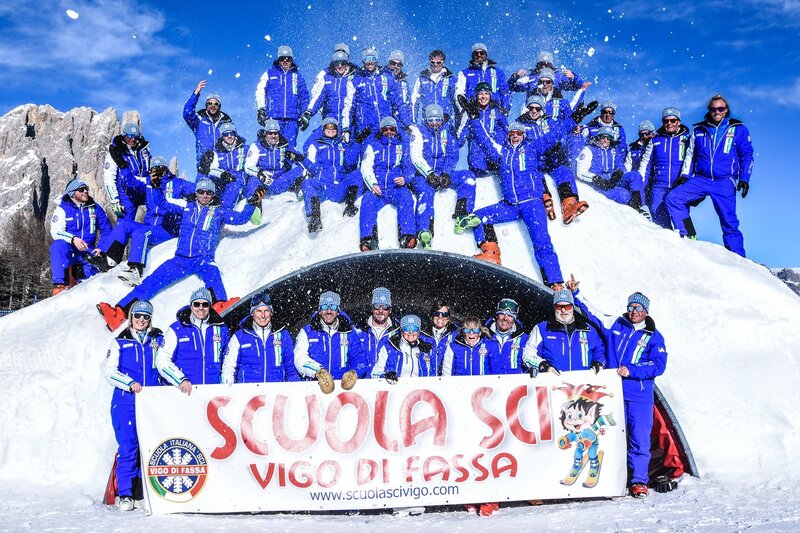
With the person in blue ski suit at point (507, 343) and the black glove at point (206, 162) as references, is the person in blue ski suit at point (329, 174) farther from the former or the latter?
the person in blue ski suit at point (507, 343)

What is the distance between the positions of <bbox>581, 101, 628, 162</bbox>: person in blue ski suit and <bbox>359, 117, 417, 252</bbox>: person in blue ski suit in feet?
9.07

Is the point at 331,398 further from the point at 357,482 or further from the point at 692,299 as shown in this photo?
the point at 692,299

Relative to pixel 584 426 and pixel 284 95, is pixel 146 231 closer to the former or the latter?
→ pixel 284 95

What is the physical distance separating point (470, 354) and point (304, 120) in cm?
558

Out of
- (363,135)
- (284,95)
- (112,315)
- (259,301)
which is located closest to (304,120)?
(284,95)

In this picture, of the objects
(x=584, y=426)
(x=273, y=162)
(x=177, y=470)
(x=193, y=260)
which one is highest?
(x=273, y=162)

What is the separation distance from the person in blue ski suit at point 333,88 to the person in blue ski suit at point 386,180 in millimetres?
1811

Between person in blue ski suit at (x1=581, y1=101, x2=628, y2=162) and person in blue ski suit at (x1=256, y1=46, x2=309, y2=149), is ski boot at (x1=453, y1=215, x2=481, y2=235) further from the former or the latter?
person in blue ski suit at (x1=256, y1=46, x2=309, y2=149)

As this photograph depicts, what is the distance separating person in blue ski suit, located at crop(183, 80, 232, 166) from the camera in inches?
396

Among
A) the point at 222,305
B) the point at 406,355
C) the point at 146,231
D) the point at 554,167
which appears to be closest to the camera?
the point at 406,355

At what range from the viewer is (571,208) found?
26.8 ft

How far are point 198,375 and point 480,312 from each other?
4234 millimetres

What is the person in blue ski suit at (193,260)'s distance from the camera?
7625 millimetres

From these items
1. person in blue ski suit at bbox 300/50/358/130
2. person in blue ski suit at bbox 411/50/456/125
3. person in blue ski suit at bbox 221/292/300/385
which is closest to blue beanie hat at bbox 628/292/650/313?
person in blue ski suit at bbox 221/292/300/385
